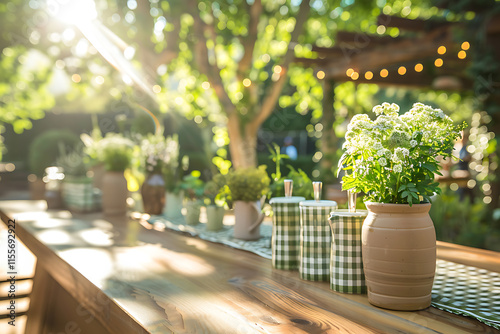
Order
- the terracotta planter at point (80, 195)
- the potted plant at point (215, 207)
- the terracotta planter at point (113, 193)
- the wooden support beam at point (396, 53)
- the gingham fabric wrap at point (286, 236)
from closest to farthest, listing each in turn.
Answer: the gingham fabric wrap at point (286, 236) → the potted plant at point (215, 207) → the terracotta planter at point (113, 193) → the terracotta planter at point (80, 195) → the wooden support beam at point (396, 53)

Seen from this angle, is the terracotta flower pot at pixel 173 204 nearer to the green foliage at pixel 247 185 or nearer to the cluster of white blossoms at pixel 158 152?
the cluster of white blossoms at pixel 158 152

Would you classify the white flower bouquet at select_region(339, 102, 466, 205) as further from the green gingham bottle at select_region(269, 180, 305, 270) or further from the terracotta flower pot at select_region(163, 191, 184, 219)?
the terracotta flower pot at select_region(163, 191, 184, 219)

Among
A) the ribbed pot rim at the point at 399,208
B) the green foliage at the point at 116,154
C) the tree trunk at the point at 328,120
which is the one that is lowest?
the ribbed pot rim at the point at 399,208

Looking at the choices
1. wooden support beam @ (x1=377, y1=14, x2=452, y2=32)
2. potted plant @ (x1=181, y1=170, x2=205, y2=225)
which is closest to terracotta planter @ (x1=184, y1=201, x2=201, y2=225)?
potted plant @ (x1=181, y1=170, x2=205, y2=225)

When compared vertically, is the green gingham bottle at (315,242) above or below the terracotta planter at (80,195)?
below

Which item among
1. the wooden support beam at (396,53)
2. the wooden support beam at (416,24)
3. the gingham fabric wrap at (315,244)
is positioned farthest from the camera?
the wooden support beam at (396,53)

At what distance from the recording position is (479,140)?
4.48 metres

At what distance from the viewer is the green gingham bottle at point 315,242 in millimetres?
1185

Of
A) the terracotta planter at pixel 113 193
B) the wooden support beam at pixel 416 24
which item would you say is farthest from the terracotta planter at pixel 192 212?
the wooden support beam at pixel 416 24

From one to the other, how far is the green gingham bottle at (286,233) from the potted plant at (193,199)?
810 millimetres

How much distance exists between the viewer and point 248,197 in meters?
1.69

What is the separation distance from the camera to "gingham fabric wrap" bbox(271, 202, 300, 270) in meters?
1.31

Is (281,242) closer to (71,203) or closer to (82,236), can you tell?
(82,236)

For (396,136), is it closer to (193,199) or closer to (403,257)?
(403,257)
